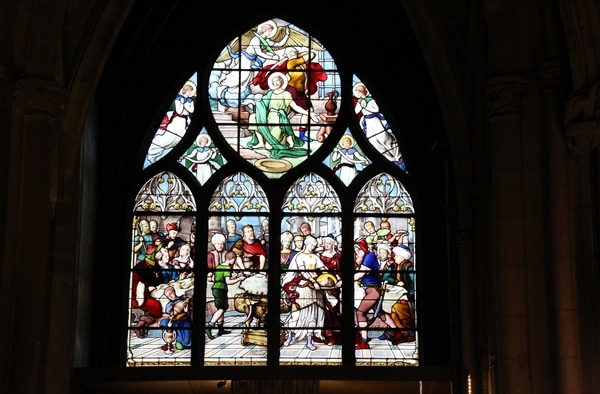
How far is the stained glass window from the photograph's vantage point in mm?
22984

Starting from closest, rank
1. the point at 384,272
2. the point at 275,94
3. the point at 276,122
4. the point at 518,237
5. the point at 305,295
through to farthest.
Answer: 1. the point at 518,237
2. the point at 305,295
3. the point at 384,272
4. the point at 276,122
5. the point at 275,94

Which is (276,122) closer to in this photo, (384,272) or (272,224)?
(272,224)

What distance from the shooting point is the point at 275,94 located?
24.6 meters

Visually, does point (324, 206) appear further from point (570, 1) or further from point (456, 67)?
point (570, 1)

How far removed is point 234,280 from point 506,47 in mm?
10016

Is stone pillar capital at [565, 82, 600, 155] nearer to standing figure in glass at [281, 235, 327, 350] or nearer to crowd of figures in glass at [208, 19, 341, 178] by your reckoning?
standing figure in glass at [281, 235, 327, 350]

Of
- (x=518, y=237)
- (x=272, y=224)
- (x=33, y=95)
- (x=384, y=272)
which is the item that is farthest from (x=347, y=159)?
(x=518, y=237)

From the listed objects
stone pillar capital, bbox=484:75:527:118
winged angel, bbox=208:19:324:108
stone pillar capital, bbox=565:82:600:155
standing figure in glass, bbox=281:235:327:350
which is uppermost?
winged angel, bbox=208:19:324:108

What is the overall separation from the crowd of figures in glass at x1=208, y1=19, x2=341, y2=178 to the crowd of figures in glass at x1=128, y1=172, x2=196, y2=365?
1.61m

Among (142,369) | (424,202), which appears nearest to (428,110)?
(424,202)

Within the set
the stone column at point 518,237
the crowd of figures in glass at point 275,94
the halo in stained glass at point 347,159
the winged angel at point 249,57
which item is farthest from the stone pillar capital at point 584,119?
the winged angel at point 249,57

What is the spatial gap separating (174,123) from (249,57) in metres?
1.96

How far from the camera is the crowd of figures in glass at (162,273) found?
75.1 feet

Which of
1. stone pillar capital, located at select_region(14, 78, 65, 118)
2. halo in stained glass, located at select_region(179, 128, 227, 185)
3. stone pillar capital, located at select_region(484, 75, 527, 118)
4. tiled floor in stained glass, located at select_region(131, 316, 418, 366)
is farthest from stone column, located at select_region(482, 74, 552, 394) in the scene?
halo in stained glass, located at select_region(179, 128, 227, 185)
